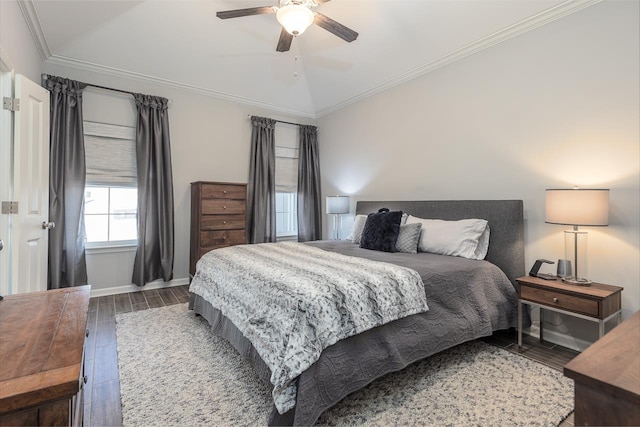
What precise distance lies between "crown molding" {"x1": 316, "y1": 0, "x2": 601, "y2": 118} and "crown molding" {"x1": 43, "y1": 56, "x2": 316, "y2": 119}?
155cm

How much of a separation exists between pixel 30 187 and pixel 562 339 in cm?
448

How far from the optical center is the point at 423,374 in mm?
2102

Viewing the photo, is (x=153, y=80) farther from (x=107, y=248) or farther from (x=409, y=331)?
(x=409, y=331)

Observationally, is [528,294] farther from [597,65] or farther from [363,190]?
[363,190]

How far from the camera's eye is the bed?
160 cm

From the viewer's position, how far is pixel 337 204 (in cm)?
462

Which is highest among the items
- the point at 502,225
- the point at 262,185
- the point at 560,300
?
the point at 262,185

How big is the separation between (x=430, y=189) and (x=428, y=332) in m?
2.05

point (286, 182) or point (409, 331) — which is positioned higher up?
point (286, 182)

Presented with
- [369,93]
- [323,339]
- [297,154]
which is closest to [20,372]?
[323,339]

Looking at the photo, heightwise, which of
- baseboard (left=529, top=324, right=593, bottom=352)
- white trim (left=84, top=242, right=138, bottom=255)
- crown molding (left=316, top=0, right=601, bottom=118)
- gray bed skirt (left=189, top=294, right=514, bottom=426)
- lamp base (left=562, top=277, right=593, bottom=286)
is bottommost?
baseboard (left=529, top=324, right=593, bottom=352)

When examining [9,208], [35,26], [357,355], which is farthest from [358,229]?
[35,26]

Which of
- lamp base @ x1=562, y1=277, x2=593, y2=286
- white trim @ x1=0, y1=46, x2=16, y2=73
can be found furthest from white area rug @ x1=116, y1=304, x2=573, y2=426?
white trim @ x1=0, y1=46, x2=16, y2=73

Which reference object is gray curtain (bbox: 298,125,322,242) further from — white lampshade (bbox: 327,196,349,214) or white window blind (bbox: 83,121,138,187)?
white window blind (bbox: 83,121,138,187)
